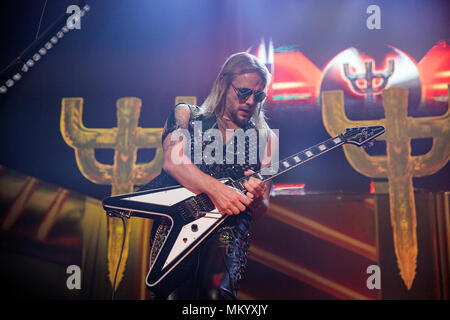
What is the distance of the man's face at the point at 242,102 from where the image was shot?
7.51 feet

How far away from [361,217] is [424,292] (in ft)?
2.15

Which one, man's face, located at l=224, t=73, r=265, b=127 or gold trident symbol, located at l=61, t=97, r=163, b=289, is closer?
man's face, located at l=224, t=73, r=265, b=127

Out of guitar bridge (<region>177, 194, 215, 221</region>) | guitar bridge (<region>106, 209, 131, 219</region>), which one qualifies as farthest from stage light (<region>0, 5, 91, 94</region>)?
guitar bridge (<region>177, 194, 215, 221</region>)

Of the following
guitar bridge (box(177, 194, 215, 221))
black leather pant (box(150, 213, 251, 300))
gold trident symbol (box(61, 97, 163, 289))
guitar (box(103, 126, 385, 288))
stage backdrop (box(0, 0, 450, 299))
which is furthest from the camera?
gold trident symbol (box(61, 97, 163, 289))

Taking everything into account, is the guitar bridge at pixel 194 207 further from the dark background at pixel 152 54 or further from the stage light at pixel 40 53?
the stage light at pixel 40 53

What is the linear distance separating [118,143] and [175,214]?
148 cm

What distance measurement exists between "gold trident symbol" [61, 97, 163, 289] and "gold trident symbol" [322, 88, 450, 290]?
1.50 m

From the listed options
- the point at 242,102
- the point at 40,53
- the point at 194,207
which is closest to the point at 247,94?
the point at 242,102

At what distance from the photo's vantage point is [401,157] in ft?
9.78

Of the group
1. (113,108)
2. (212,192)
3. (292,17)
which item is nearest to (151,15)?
(113,108)

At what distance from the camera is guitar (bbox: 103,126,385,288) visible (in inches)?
77.5

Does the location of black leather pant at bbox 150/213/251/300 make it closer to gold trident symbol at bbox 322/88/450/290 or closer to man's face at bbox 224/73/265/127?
man's face at bbox 224/73/265/127

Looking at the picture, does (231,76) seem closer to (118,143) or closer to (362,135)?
(362,135)

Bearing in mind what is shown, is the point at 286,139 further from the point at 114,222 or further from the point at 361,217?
the point at 114,222
